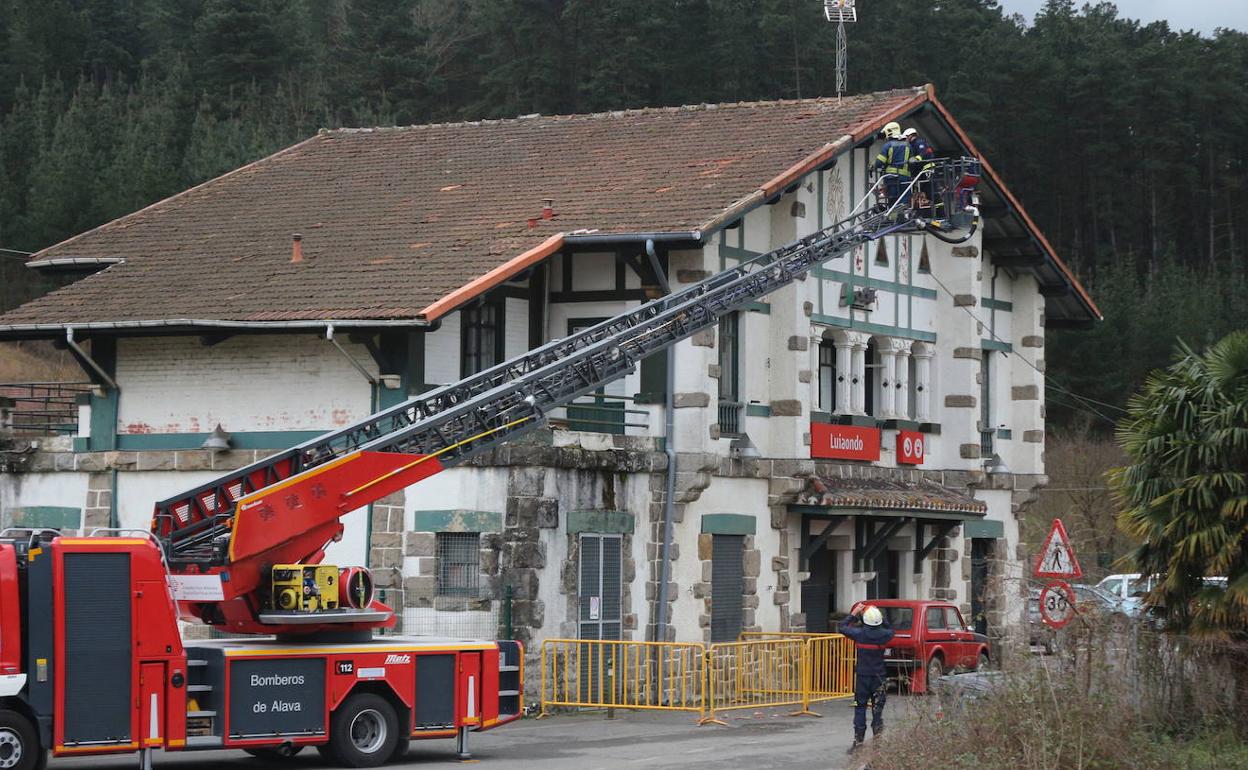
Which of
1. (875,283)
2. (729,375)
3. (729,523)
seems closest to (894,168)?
(875,283)

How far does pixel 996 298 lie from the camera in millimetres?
38188

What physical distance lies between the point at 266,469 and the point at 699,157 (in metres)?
13.2

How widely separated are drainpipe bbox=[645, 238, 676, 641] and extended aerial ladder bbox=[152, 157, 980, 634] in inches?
140

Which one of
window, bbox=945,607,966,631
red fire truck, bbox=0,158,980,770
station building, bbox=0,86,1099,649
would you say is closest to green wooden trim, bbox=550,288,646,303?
station building, bbox=0,86,1099,649

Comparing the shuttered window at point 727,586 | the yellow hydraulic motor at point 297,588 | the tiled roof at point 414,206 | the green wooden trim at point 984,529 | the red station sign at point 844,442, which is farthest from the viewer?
the green wooden trim at point 984,529

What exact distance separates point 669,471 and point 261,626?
9765 mm

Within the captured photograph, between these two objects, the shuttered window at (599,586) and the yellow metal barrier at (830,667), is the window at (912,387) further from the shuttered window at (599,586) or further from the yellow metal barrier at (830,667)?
the shuttered window at (599,586)

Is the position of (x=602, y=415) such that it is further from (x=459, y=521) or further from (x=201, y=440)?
(x=201, y=440)

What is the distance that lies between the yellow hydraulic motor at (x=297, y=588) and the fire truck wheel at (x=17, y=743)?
280 centimetres

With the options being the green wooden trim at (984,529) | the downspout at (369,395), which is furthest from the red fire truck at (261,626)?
the green wooden trim at (984,529)

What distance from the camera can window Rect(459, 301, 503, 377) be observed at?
2838cm

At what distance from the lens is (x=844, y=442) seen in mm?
32219

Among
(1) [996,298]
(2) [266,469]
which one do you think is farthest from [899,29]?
(2) [266,469]

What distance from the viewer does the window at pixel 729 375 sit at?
3005cm
